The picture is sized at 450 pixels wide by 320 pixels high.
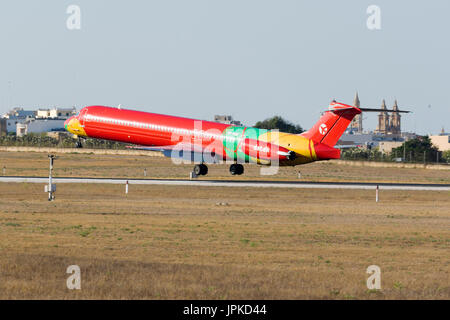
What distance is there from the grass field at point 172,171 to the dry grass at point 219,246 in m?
29.8

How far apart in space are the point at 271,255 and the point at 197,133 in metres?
42.5

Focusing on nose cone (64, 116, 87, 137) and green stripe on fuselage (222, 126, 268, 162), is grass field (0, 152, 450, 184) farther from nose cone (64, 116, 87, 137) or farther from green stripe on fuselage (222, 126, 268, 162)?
green stripe on fuselage (222, 126, 268, 162)

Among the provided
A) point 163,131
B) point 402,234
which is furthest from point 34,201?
point 402,234

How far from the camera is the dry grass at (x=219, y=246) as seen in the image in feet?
80.0

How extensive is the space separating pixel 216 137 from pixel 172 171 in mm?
28492

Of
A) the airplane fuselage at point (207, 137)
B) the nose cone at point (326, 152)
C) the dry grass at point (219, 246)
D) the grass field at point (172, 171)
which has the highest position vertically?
the airplane fuselage at point (207, 137)

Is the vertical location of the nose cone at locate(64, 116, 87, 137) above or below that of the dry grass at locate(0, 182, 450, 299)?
above

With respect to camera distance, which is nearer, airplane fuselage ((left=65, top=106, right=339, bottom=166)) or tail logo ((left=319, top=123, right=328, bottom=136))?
tail logo ((left=319, top=123, right=328, bottom=136))

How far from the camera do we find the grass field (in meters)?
94.6

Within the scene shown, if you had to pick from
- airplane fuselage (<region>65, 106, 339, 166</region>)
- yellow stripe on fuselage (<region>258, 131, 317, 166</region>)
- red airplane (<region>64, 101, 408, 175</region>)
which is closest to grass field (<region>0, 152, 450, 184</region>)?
red airplane (<region>64, 101, 408, 175</region>)

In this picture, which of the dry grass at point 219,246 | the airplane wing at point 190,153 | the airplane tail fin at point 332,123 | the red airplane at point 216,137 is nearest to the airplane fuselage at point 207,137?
the red airplane at point 216,137

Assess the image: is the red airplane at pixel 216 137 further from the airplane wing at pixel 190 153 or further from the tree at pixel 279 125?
the tree at pixel 279 125

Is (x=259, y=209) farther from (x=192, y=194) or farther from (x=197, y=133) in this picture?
(x=197, y=133)

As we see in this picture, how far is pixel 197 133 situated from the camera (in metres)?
74.3
